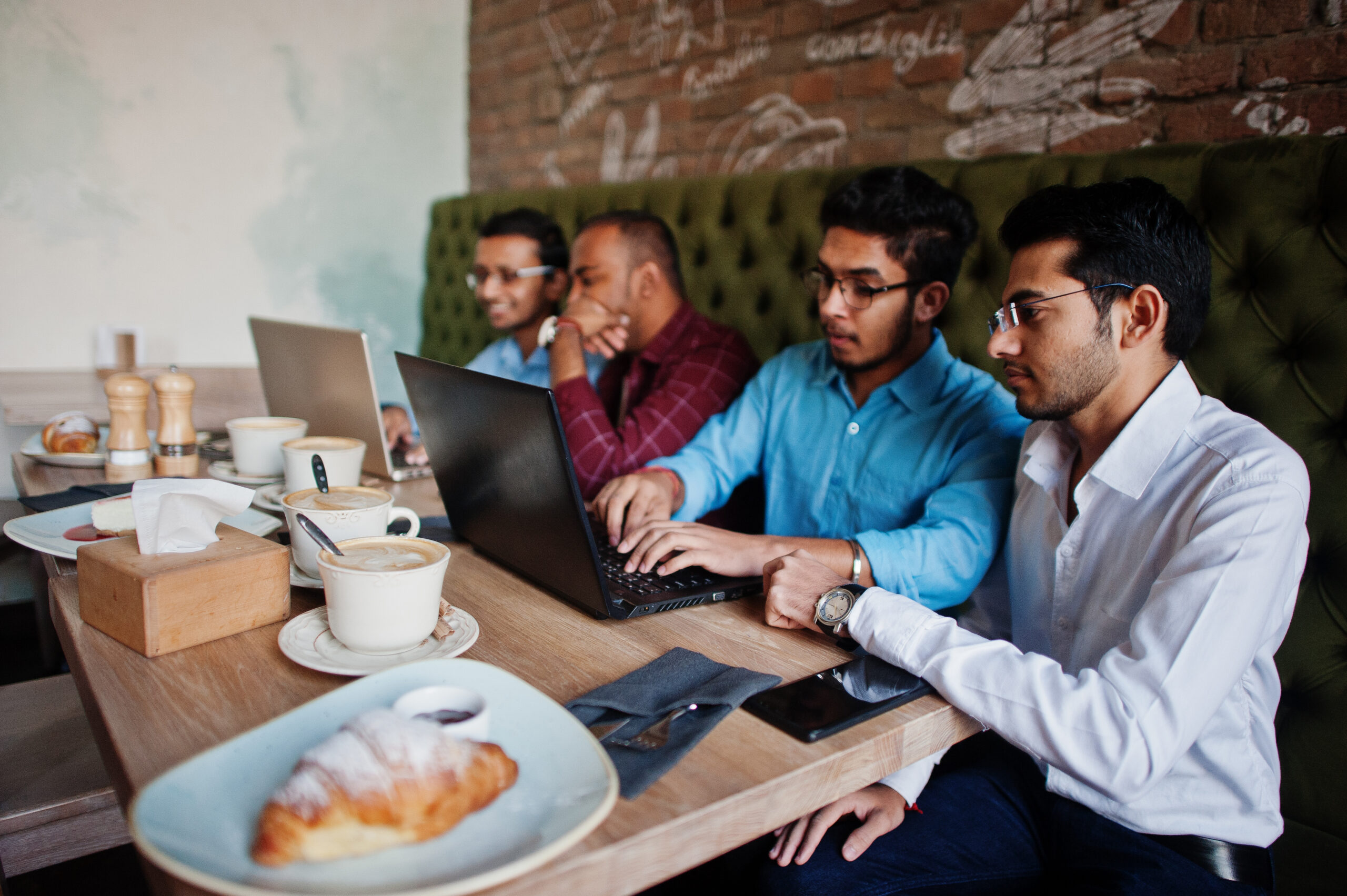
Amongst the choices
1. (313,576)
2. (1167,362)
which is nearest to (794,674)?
(313,576)

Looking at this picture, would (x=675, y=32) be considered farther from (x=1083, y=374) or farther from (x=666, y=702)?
(x=666, y=702)

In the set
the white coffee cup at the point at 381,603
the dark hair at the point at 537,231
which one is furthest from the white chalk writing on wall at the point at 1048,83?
the white coffee cup at the point at 381,603

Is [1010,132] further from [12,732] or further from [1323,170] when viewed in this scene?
[12,732]

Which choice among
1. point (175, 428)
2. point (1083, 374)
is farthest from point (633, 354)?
point (1083, 374)

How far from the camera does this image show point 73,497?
1.24m

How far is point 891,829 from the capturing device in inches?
39.7

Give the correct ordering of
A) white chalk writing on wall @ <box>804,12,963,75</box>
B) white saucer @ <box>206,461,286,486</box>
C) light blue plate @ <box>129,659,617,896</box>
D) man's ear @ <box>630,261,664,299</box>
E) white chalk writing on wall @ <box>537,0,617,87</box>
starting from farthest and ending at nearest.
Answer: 1. white chalk writing on wall @ <box>537,0,617,87</box>
2. man's ear @ <box>630,261,664,299</box>
3. white chalk writing on wall @ <box>804,12,963,75</box>
4. white saucer @ <box>206,461,286,486</box>
5. light blue plate @ <box>129,659,617,896</box>

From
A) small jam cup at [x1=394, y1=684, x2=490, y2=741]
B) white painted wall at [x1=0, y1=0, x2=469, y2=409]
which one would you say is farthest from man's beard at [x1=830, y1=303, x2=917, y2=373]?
white painted wall at [x1=0, y1=0, x2=469, y2=409]

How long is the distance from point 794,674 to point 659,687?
149mm

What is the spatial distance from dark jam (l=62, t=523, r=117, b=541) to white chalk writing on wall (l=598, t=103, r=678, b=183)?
73.3 inches

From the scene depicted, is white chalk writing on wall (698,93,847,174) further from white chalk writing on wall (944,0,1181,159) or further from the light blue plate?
the light blue plate

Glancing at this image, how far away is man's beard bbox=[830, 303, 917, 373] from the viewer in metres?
1.49

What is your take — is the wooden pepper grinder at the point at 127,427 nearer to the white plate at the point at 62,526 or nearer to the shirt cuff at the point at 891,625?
the white plate at the point at 62,526

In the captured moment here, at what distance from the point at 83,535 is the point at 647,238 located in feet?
4.39
